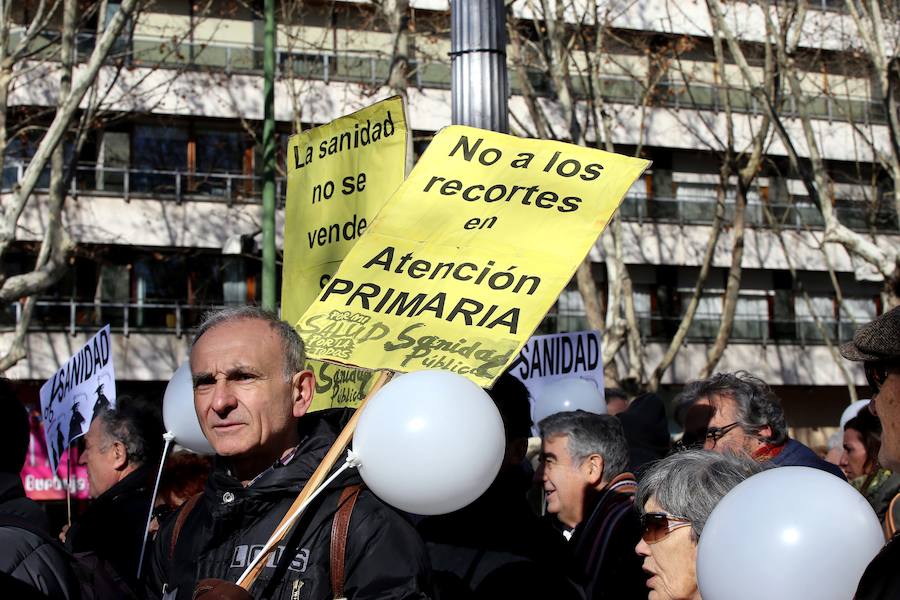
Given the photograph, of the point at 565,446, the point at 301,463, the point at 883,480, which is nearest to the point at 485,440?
the point at 301,463

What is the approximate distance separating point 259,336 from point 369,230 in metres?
0.72

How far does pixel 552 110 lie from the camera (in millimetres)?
25031

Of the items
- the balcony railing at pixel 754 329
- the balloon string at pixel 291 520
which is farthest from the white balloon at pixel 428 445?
the balcony railing at pixel 754 329

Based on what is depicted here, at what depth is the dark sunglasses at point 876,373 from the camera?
8.41ft

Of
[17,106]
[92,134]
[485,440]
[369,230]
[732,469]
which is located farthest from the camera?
[92,134]

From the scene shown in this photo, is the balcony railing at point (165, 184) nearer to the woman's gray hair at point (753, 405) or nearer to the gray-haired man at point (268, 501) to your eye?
the woman's gray hair at point (753, 405)

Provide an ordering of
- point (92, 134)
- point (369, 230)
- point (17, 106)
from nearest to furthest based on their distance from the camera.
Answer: point (369, 230) < point (17, 106) < point (92, 134)

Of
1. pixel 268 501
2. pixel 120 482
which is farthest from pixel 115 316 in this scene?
pixel 268 501

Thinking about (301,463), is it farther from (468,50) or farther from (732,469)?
(468,50)

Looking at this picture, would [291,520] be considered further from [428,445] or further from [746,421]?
[746,421]

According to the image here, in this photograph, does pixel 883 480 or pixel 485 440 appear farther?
pixel 883 480

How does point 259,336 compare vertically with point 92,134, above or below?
below

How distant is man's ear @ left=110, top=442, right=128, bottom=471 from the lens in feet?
17.6

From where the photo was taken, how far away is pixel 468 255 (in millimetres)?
3604
